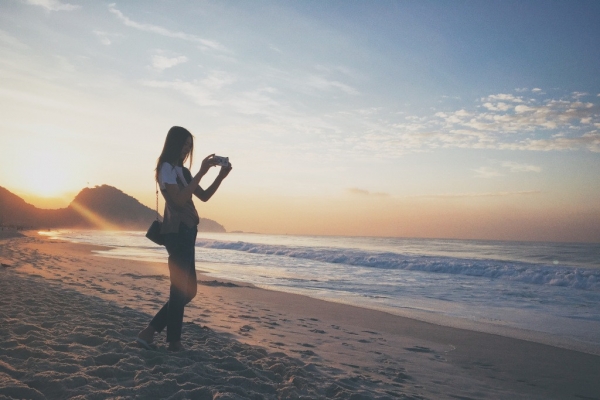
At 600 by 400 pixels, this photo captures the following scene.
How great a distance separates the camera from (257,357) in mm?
4027

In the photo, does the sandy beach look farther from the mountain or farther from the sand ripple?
the mountain

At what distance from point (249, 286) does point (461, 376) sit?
7941 mm

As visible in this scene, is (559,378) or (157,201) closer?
(157,201)

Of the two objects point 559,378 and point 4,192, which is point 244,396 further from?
point 4,192

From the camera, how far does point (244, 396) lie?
2887 mm

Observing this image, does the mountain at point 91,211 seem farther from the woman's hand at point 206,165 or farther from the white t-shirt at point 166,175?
the woman's hand at point 206,165

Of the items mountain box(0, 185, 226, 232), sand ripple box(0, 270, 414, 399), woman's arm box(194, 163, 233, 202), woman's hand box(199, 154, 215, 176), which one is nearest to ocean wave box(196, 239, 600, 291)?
sand ripple box(0, 270, 414, 399)

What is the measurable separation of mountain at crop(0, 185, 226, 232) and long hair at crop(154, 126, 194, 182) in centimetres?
13192

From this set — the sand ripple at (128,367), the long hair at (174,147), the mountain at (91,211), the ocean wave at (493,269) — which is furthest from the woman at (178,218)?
the mountain at (91,211)

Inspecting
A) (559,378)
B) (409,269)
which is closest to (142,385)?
(559,378)

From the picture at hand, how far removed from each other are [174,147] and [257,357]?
2350 mm

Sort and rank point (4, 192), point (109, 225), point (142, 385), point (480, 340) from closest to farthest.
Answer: point (142, 385) → point (480, 340) → point (4, 192) → point (109, 225)

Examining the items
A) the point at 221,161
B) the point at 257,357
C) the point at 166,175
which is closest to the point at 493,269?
the point at 257,357

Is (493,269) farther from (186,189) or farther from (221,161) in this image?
(186,189)
